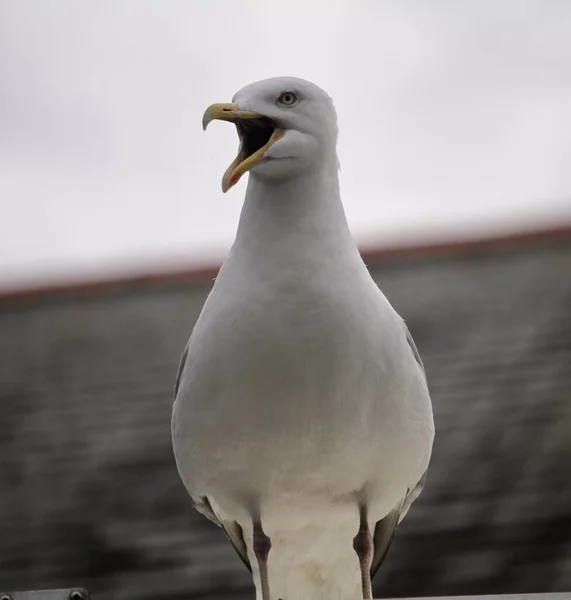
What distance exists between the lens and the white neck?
1888mm

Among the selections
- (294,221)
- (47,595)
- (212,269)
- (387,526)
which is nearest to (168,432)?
(212,269)

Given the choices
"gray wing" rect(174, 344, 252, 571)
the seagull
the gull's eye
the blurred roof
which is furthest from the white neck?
the blurred roof

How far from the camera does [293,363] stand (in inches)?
71.2

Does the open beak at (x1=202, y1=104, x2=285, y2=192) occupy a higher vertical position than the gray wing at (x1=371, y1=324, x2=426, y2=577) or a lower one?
higher

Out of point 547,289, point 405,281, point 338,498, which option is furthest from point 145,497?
point 338,498

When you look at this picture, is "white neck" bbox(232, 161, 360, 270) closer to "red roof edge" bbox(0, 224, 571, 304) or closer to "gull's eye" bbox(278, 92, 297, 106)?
"gull's eye" bbox(278, 92, 297, 106)

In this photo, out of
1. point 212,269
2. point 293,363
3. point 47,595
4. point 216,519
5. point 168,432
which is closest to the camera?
point 293,363

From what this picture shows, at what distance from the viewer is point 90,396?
13.8 feet

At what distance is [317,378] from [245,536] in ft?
1.71

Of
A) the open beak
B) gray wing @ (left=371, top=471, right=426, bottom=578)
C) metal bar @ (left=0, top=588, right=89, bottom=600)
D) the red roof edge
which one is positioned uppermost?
the open beak

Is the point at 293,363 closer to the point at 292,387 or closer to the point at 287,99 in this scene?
the point at 292,387

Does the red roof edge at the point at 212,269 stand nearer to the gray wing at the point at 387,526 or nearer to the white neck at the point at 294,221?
the gray wing at the point at 387,526

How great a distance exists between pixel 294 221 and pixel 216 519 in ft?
1.97

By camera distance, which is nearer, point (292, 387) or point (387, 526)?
point (292, 387)
